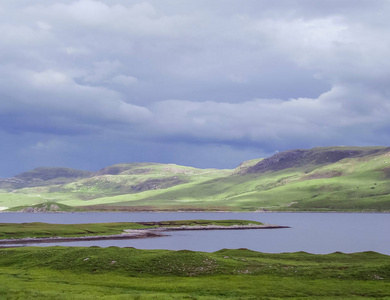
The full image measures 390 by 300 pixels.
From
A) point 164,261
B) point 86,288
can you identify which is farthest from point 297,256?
point 86,288

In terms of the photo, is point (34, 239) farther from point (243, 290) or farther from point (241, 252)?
point (243, 290)

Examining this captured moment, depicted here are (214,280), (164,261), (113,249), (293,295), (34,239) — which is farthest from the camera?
(34,239)

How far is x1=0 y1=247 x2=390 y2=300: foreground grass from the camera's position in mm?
49250

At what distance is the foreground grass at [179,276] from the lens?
49250mm

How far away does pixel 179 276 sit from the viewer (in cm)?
6488

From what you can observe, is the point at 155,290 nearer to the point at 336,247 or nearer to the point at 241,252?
the point at 241,252

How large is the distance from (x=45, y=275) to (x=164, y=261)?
19.4 m

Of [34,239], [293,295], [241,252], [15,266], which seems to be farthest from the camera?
[34,239]

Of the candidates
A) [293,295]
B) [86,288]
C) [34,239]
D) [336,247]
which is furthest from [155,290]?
[34,239]

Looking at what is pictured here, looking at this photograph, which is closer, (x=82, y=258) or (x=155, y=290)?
(x=155, y=290)

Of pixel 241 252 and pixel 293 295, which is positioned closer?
pixel 293 295

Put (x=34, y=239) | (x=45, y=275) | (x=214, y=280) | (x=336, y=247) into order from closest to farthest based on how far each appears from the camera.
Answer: (x=214, y=280), (x=45, y=275), (x=336, y=247), (x=34, y=239)

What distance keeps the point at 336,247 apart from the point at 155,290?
311 feet

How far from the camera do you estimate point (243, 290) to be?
5172 centimetres
